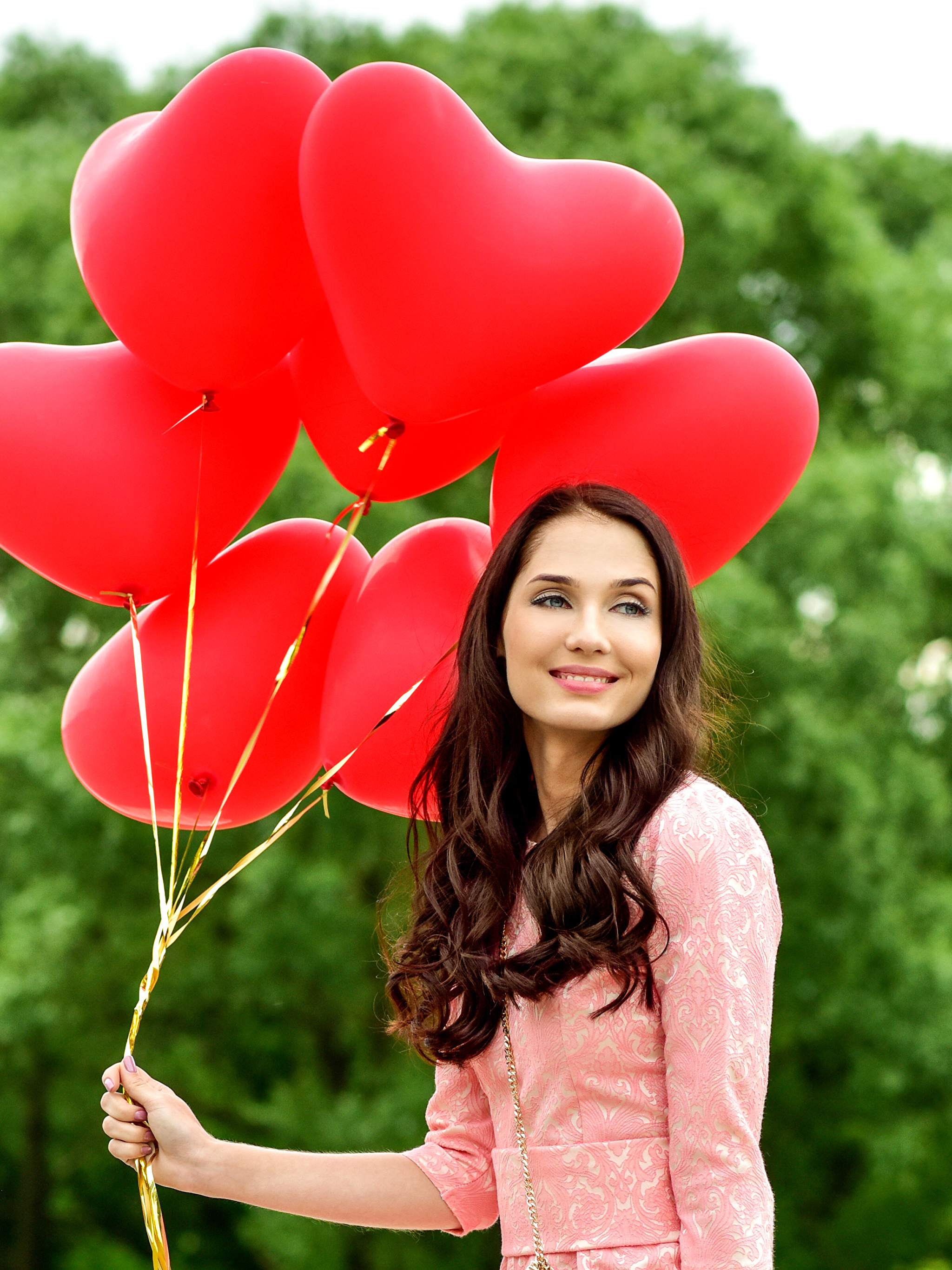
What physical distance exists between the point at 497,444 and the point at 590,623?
47 cm

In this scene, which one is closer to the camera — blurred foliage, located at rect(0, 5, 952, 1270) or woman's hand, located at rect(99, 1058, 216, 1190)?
woman's hand, located at rect(99, 1058, 216, 1190)

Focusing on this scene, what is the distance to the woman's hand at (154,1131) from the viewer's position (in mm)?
1486

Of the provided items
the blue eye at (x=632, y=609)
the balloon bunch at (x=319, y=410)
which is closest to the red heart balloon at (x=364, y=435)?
the balloon bunch at (x=319, y=410)

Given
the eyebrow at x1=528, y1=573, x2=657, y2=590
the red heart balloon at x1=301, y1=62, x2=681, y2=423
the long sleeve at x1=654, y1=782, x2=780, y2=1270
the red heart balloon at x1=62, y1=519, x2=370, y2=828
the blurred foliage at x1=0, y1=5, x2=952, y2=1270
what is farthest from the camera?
the blurred foliage at x1=0, y1=5, x2=952, y2=1270

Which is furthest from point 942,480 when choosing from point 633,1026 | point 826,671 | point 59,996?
point 633,1026

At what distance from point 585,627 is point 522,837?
0.79 ft

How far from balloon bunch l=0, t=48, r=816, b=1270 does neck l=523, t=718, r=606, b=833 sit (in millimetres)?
248

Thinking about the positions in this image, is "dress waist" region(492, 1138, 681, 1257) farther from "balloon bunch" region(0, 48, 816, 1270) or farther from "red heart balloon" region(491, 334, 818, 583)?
"red heart balloon" region(491, 334, 818, 583)

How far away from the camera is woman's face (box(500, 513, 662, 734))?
1.42m

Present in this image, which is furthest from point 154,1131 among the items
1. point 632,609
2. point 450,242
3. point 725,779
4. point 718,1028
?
point 725,779

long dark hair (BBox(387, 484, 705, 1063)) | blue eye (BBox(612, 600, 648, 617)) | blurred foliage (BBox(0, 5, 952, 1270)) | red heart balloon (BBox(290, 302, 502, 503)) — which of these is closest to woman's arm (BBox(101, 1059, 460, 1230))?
long dark hair (BBox(387, 484, 705, 1063))

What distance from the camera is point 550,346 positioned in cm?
161

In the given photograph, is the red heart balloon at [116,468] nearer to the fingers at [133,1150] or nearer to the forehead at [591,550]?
the forehead at [591,550]

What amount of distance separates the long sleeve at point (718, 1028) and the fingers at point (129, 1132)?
22.4 inches
